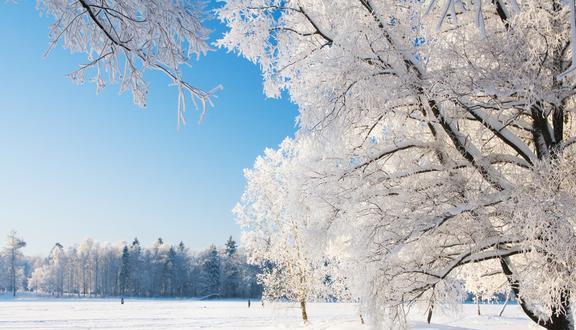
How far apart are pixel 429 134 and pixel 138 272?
285 ft

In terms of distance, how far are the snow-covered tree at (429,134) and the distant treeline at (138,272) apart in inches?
2713

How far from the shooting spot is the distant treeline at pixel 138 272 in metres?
80.1

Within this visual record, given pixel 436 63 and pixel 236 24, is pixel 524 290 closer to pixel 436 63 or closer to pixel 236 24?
pixel 436 63

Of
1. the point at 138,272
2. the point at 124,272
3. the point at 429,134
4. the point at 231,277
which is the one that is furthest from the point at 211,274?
the point at 429,134

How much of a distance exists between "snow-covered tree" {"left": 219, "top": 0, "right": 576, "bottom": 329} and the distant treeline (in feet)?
226

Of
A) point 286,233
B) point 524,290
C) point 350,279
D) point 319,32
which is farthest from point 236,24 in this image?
point 286,233

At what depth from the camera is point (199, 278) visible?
271 feet

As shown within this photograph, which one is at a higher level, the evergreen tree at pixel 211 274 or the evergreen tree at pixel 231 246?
the evergreen tree at pixel 231 246

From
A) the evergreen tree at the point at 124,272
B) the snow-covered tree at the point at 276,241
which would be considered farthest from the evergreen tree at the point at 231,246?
the snow-covered tree at the point at 276,241

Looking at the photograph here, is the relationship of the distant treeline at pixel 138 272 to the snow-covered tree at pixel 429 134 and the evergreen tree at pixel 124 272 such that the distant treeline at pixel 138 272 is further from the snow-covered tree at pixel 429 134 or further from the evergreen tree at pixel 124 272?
the snow-covered tree at pixel 429 134

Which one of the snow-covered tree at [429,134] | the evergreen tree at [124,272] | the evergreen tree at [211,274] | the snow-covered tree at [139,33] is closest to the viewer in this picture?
the snow-covered tree at [139,33]

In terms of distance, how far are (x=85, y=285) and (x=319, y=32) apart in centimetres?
9900

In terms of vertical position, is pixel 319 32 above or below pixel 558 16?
above

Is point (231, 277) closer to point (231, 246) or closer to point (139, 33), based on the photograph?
point (231, 246)
